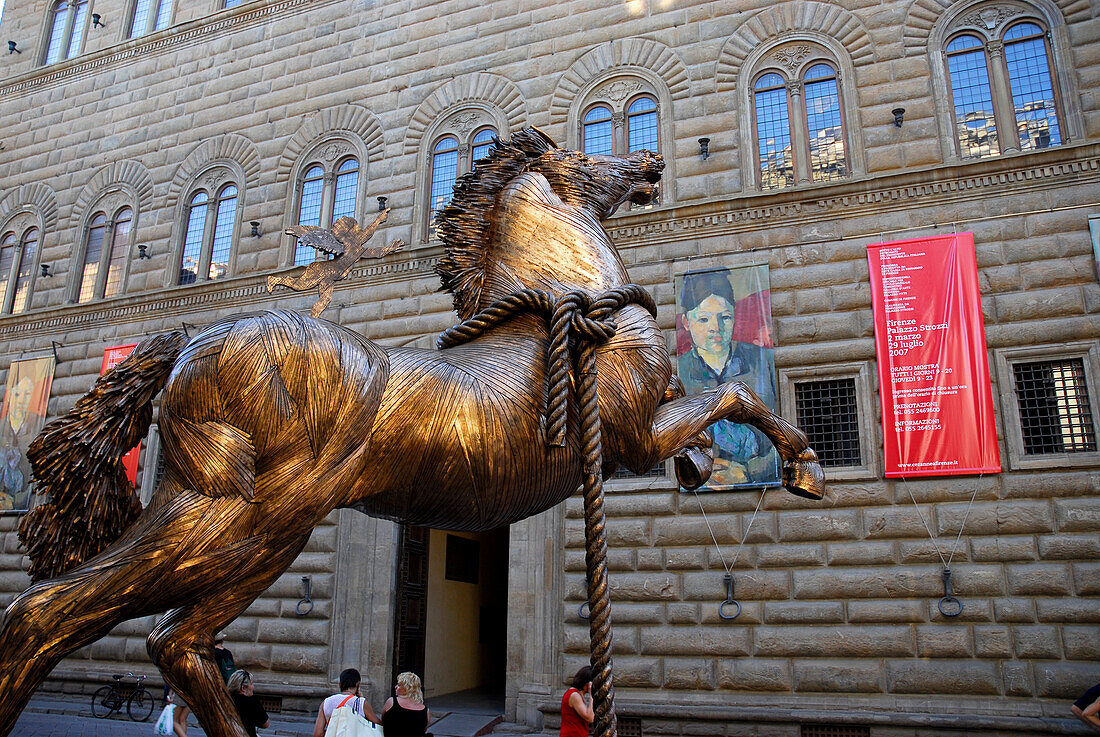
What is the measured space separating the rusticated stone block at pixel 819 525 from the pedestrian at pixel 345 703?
22.5 ft

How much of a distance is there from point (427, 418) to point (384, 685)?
36.1ft

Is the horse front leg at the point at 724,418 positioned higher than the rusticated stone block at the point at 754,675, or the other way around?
the horse front leg at the point at 724,418

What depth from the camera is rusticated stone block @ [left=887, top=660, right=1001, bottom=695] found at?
9844 mm

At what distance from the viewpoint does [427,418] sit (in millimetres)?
3188

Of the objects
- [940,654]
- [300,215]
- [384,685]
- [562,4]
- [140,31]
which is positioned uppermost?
[140,31]

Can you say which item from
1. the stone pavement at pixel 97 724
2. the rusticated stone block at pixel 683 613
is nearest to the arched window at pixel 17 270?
the stone pavement at pixel 97 724

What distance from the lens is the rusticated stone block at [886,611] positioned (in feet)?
34.0

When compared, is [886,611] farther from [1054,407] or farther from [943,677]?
[1054,407]

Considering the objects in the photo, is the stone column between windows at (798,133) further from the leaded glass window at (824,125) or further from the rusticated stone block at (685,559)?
the rusticated stone block at (685,559)

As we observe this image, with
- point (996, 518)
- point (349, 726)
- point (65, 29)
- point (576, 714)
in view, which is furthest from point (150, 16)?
point (996, 518)

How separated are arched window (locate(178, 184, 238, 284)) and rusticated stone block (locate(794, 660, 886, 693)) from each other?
44.2 feet

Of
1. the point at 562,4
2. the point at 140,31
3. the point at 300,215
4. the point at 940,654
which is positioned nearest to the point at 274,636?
the point at 300,215

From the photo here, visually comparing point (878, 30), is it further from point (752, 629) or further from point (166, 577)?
point (166, 577)

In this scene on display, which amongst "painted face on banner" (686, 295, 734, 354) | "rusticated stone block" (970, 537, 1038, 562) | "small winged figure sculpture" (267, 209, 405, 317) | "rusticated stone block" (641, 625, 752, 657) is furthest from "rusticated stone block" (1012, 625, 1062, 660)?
"small winged figure sculpture" (267, 209, 405, 317)
